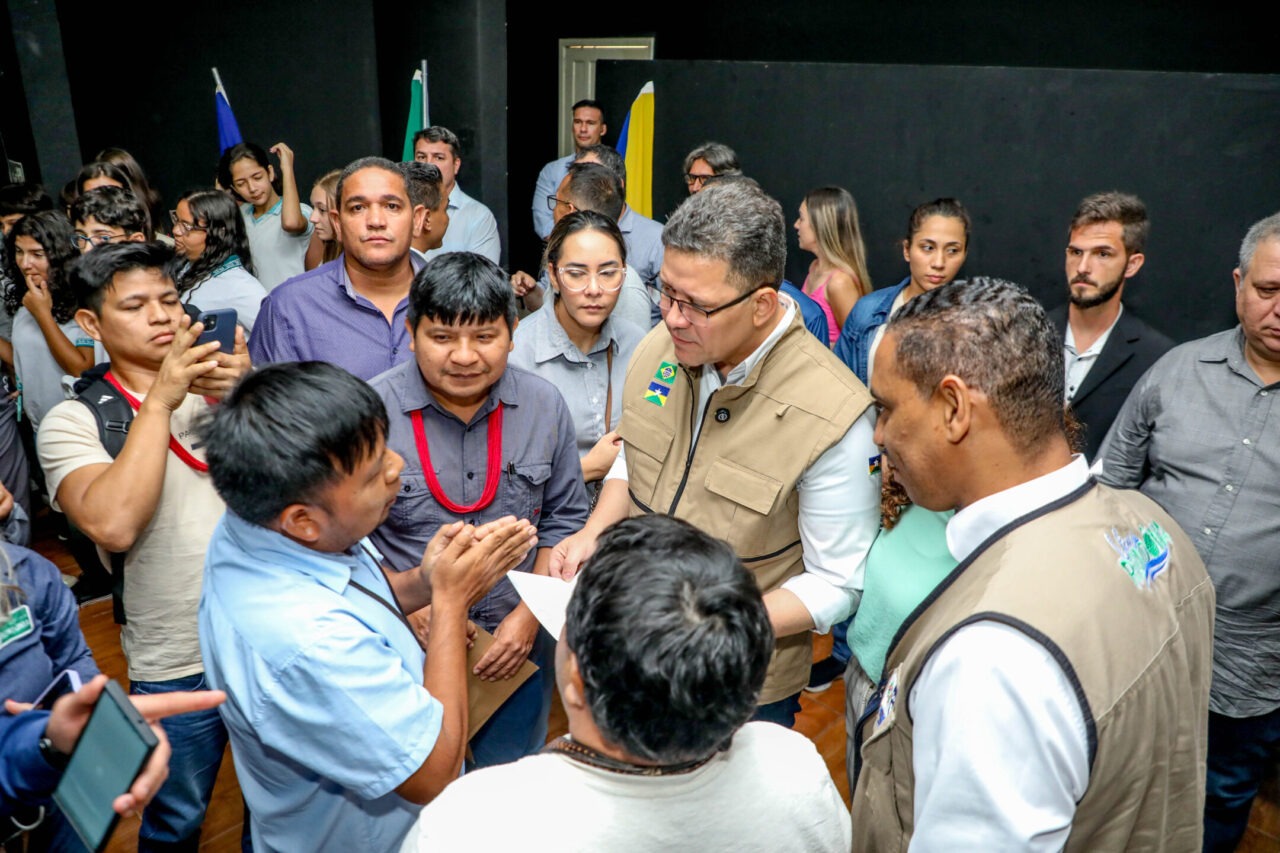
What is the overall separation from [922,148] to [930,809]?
15.2ft

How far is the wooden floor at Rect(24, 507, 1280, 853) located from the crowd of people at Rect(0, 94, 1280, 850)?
47 centimetres

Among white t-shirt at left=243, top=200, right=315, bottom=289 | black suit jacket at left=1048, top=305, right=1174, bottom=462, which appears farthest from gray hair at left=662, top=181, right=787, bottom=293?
white t-shirt at left=243, top=200, right=315, bottom=289

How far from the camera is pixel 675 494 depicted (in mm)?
1884

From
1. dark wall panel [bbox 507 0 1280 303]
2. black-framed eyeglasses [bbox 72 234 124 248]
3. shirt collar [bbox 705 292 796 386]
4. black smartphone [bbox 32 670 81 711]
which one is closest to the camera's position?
black smartphone [bbox 32 670 81 711]

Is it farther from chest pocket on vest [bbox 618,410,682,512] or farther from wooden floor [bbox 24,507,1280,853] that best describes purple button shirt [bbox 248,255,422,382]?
wooden floor [bbox 24,507,1280,853]

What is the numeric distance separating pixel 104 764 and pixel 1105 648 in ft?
4.20

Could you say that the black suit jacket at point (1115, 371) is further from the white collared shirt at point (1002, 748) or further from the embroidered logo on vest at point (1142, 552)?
the white collared shirt at point (1002, 748)

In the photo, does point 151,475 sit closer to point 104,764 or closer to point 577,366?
A: point 104,764

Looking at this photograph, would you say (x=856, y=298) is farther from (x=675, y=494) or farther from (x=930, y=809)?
(x=930, y=809)

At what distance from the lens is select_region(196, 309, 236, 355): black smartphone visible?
2153 millimetres

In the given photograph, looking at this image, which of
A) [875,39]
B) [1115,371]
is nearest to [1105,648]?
[1115,371]

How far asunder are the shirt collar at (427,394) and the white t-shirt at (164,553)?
1.68ft

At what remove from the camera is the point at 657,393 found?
6.54ft

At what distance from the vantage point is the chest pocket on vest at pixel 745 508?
1.71 m
